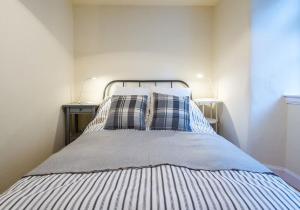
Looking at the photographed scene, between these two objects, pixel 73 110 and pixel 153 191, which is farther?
pixel 73 110

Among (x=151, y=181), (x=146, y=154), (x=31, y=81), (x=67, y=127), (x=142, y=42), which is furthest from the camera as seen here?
(x=142, y=42)

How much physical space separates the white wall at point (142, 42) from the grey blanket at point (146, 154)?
1.56 metres

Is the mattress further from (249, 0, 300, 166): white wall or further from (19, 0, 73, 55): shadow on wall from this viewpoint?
(19, 0, 73, 55): shadow on wall

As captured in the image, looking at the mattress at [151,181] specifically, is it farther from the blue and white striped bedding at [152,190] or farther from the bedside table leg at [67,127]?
the bedside table leg at [67,127]

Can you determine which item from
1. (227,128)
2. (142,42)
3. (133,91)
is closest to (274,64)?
(227,128)

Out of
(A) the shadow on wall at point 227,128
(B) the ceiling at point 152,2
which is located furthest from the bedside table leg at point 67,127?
(A) the shadow on wall at point 227,128

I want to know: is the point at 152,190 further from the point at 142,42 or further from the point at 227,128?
the point at 142,42

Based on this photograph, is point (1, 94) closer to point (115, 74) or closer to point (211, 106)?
point (115, 74)

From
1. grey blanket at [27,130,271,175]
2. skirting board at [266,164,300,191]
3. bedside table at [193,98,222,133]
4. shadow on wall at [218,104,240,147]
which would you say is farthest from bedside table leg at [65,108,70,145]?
skirting board at [266,164,300,191]

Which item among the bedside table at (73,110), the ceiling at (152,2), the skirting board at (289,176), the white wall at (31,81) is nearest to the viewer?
the white wall at (31,81)

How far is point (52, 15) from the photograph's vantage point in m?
2.66

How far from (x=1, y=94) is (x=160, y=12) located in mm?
2312

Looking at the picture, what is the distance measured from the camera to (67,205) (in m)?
0.81

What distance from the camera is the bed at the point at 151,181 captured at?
2.71ft
